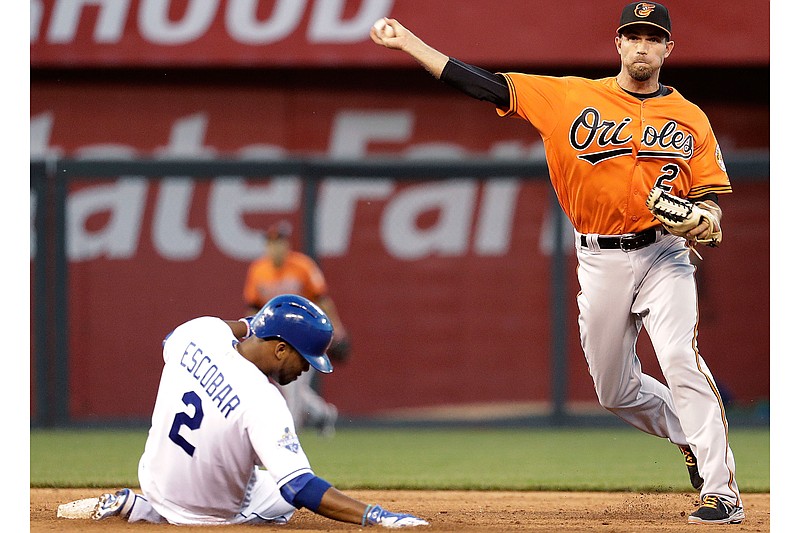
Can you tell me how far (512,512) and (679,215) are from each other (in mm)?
1505

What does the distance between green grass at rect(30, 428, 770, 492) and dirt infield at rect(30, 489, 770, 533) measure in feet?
0.94

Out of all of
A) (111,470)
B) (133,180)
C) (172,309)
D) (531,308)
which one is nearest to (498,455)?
(111,470)

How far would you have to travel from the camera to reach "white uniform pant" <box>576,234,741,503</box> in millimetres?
4406

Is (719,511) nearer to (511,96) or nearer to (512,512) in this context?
(512,512)

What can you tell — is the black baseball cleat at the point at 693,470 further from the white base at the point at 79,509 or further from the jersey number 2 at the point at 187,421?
the white base at the point at 79,509

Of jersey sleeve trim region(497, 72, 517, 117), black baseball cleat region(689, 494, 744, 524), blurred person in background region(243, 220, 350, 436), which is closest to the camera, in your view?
black baseball cleat region(689, 494, 744, 524)

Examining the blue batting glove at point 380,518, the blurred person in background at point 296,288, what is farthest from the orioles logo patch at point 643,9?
the blurred person in background at point 296,288

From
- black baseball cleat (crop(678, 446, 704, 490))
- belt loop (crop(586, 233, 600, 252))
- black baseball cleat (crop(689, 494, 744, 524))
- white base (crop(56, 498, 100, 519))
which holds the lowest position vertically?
white base (crop(56, 498, 100, 519))

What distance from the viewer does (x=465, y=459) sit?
24.3 ft

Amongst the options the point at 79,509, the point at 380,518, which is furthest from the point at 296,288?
the point at 380,518

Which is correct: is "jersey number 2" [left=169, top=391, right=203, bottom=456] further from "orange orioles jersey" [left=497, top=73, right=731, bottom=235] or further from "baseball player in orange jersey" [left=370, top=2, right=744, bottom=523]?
"orange orioles jersey" [left=497, top=73, right=731, bottom=235]

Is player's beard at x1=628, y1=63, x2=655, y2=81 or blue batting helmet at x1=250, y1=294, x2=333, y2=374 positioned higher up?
player's beard at x1=628, y1=63, x2=655, y2=81

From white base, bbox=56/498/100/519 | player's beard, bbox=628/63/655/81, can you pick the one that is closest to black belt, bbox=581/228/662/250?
player's beard, bbox=628/63/655/81

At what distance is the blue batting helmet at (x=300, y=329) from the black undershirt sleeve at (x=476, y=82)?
3.69ft
